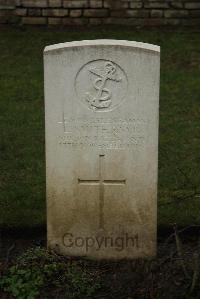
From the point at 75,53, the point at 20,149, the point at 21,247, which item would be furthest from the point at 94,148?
the point at 20,149

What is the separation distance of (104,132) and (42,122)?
10.3 ft

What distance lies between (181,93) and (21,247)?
406cm

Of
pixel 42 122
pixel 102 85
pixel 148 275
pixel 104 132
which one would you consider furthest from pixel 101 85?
pixel 42 122

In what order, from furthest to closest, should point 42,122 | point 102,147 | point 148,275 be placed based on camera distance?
1. point 42,122
2. point 102,147
3. point 148,275

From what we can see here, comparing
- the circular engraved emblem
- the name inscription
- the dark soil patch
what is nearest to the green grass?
the dark soil patch

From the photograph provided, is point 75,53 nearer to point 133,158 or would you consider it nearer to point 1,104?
point 133,158

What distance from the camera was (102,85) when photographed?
14.7ft

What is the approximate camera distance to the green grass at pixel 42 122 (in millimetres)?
5562

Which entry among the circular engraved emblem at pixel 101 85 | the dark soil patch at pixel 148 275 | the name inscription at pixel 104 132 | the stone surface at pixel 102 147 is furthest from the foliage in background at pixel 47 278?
the circular engraved emblem at pixel 101 85

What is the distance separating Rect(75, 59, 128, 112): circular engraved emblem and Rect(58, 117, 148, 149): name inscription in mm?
96

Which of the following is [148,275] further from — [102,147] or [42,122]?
[42,122]

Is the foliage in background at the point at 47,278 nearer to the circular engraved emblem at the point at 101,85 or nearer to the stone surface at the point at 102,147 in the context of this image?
the stone surface at the point at 102,147

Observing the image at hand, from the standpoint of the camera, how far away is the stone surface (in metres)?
4.45

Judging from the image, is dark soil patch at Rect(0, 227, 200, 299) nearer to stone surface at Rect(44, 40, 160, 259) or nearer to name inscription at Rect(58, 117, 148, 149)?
stone surface at Rect(44, 40, 160, 259)
